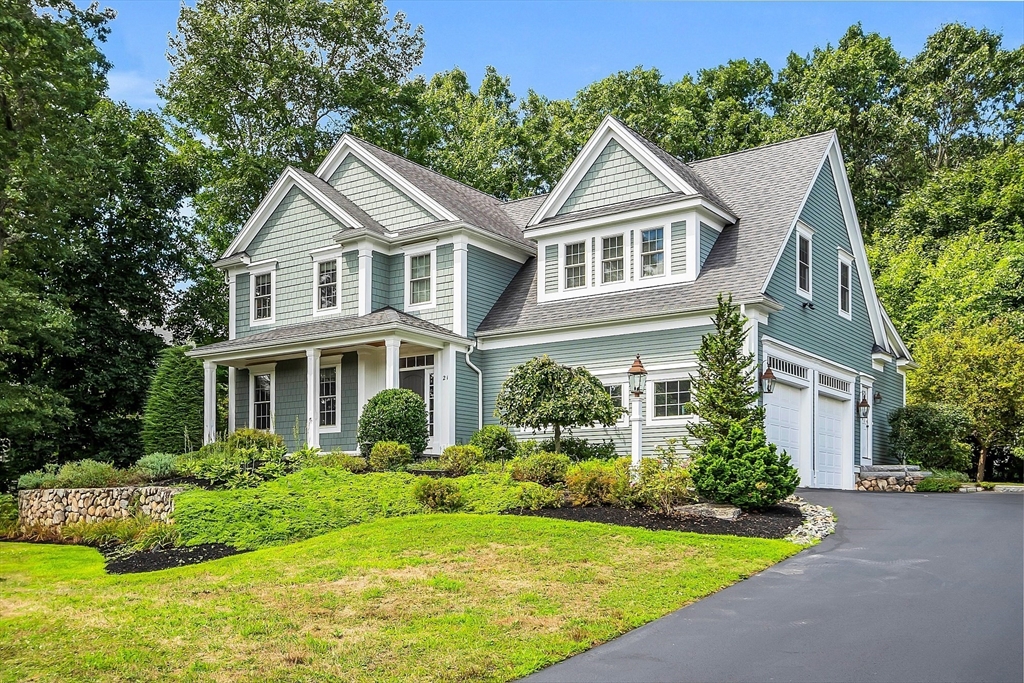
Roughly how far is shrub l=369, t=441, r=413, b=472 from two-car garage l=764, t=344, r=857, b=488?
7118mm

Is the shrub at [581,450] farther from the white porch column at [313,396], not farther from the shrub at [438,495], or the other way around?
the white porch column at [313,396]

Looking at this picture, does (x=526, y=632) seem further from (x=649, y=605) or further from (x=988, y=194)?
(x=988, y=194)

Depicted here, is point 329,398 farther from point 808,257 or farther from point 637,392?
point 808,257

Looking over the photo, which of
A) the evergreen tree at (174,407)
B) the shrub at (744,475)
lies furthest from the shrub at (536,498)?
the evergreen tree at (174,407)

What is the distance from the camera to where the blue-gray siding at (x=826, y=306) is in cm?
1986

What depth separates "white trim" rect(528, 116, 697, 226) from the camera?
2034cm

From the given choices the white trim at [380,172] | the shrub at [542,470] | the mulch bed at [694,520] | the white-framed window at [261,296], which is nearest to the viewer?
the mulch bed at [694,520]

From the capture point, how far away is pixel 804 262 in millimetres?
20859

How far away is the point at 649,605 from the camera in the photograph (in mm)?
9414

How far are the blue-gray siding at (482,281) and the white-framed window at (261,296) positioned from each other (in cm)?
577

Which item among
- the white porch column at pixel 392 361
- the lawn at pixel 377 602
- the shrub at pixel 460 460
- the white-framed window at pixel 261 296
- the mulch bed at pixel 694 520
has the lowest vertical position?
the lawn at pixel 377 602

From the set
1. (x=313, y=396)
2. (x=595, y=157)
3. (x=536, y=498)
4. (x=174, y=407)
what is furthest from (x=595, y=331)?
(x=174, y=407)

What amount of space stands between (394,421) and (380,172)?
7461 millimetres

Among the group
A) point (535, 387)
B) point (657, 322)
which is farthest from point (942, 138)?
point (535, 387)
